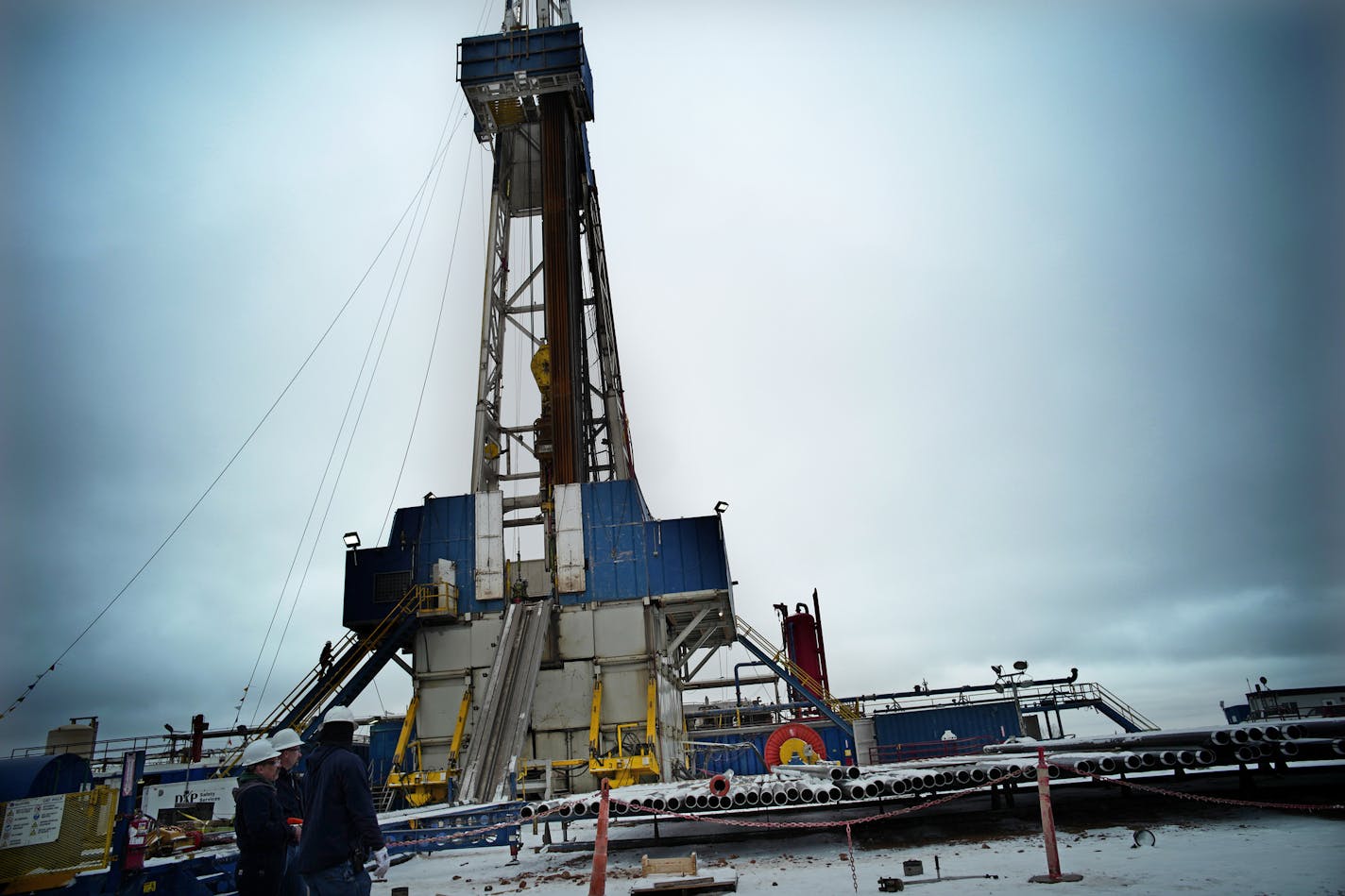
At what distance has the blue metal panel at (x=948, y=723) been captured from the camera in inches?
1095

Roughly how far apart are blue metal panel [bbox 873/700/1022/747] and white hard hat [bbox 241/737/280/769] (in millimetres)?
25954

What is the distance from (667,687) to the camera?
19891mm

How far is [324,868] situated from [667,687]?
1613 cm

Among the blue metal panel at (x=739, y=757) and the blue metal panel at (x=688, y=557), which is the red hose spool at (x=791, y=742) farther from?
the blue metal panel at (x=739, y=757)

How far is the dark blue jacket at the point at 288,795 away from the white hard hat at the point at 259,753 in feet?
0.99

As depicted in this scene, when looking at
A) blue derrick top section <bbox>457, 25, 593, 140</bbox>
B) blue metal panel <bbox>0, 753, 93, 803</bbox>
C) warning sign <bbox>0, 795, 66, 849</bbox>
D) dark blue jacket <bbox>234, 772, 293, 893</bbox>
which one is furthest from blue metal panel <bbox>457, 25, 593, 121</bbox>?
dark blue jacket <bbox>234, 772, 293, 893</bbox>

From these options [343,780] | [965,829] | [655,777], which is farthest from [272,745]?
[655,777]

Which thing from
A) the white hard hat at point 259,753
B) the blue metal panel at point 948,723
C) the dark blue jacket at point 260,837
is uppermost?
the white hard hat at point 259,753

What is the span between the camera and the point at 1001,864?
266 inches

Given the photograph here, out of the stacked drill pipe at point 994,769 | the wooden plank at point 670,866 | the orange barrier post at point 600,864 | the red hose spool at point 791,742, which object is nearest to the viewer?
the orange barrier post at point 600,864

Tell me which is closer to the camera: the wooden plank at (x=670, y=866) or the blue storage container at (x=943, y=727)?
the wooden plank at (x=670, y=866)

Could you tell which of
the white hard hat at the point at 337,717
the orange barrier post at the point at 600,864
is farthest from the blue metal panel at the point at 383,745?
the white hard hat at the point at 337,717

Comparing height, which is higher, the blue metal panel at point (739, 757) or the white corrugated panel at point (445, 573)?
the white corrugated panel at point (445, 573)

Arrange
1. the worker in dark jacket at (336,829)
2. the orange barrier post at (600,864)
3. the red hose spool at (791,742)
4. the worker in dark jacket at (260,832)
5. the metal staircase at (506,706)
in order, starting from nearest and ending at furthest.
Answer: the worker in dark jacket at (336,829), the worker in dark jacket at (260,832), the orange barrier post at (600,864), the metal staircase at (506,706), the red hose spool at (791,742)
